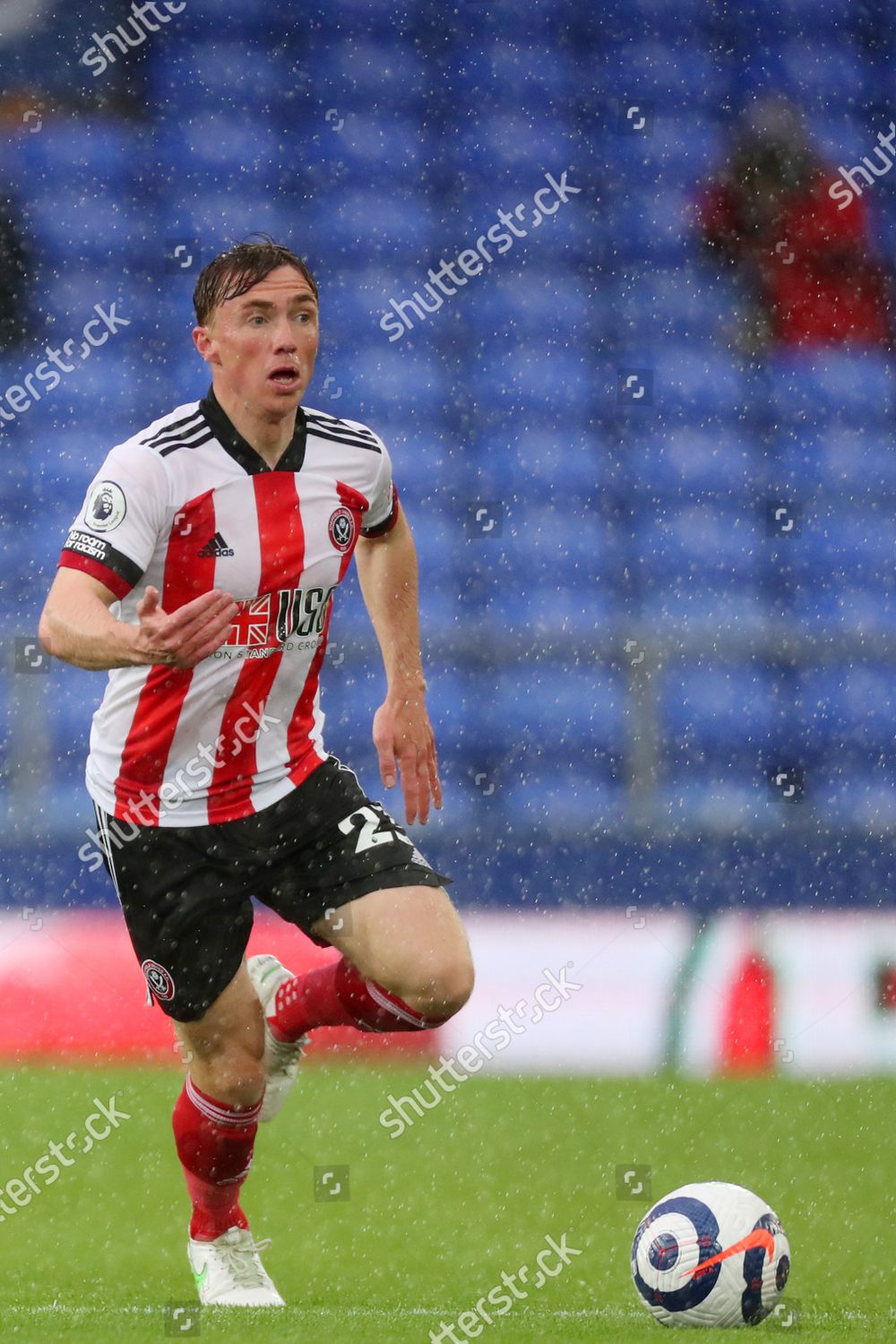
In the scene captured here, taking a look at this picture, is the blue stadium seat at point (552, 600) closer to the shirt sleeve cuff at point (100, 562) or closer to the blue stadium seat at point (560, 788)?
the blue stadium seat at point (560, 788)

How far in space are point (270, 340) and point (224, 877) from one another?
1102 mm

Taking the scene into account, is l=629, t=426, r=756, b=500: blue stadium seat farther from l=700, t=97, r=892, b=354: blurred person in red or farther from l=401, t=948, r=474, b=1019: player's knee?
l=401, t=948, r=474, b=1019: player's knee

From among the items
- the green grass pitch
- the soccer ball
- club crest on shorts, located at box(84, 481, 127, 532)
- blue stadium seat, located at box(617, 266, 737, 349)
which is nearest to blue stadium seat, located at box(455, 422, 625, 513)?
blue stadium seat, located at box(617, 266, 737, 349)

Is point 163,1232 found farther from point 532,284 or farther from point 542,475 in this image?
point 532,284

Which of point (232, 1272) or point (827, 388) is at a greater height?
point (827, 388)

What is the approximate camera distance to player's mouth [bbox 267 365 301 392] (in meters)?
3.88

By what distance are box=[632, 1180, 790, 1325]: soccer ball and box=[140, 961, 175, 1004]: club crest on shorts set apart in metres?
1.09

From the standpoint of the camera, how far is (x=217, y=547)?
3.86 m

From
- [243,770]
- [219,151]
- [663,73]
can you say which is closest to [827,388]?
[663,73]

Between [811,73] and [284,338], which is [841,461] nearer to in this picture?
[811,73]

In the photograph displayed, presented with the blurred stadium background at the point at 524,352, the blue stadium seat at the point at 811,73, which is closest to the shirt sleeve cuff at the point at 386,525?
the blurred stadium background at the point at 524,352

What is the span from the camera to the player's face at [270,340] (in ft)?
12.8

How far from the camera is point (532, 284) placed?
10852 mm

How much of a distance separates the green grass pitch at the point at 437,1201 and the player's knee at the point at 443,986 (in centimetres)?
59
